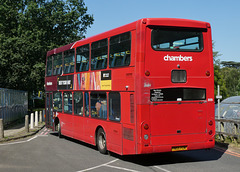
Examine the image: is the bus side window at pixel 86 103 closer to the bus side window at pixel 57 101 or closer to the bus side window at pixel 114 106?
the bus side window at pixel 114 106

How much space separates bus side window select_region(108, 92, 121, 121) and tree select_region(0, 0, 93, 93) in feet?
83.4

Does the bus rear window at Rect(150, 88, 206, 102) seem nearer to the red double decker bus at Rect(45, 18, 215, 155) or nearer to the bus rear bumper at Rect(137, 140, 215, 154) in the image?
the red double decker bus at Rect(45, 18, 215, 155)

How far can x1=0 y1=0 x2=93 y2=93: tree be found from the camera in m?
37.3

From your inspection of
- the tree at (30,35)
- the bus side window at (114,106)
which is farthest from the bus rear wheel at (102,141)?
the tree at (30,35)

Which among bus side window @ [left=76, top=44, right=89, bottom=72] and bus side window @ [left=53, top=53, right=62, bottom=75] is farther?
bus side window @ [left=53, top=53, right=62, bottom=75]

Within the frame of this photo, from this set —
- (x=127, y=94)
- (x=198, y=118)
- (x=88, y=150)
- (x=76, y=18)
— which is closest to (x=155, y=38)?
(x=127, y=94)

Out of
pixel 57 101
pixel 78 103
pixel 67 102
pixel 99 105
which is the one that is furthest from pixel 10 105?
pixel 99 105

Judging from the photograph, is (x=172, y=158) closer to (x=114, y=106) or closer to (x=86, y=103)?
(x=114, y=106)

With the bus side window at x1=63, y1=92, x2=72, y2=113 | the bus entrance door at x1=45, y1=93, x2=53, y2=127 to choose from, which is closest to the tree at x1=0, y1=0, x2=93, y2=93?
the bus entrance door at x1=45, y1=93, x2=53, y2=127

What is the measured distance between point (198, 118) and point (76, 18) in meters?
32.7

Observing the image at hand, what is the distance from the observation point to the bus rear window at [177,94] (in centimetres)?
1084

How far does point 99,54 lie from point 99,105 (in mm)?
1837

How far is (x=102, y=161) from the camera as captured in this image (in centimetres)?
1173

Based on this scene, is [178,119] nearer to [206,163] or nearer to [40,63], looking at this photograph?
[206,163]
